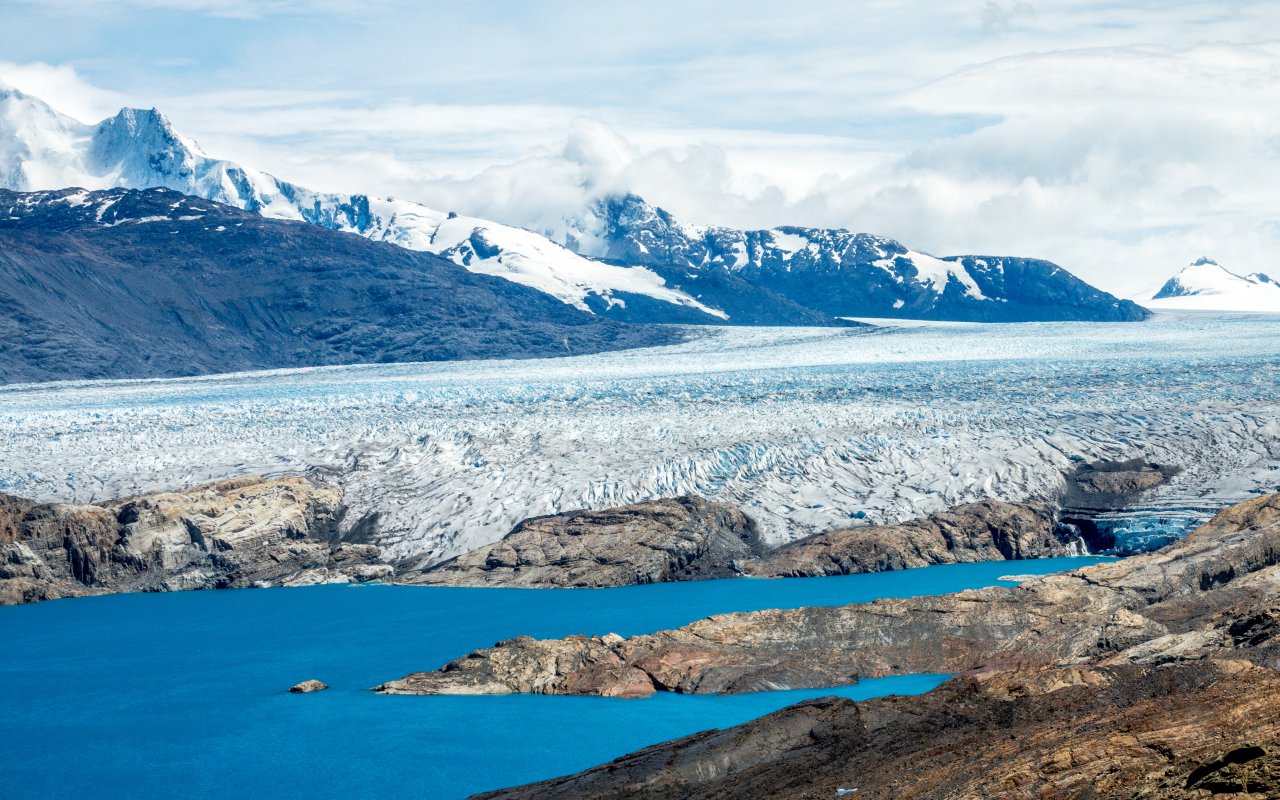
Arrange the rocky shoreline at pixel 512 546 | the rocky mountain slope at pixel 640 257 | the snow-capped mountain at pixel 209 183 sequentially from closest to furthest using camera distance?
the rocky shoreline at pixel 512 546 < the rocky mountain slope at pixel 640 257 < the snow-capped mountain at pixel 209 183

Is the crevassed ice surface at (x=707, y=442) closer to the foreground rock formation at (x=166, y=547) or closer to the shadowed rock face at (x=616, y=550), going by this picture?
the shadowed rock face at (x=616, y=550)

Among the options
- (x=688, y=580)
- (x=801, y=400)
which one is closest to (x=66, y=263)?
(x=801, y=400)

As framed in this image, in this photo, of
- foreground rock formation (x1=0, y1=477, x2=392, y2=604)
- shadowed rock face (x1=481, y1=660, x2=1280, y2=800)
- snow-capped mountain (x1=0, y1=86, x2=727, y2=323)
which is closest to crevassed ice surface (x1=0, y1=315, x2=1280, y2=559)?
foreground rock formation (x1=0, y1=477, x2=392, y2=604)

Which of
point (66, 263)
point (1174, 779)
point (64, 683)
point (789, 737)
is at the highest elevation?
point (66, 263)

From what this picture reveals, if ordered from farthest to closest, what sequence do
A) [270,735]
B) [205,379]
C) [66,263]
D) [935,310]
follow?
[935,310] < [66,263] < [205,379] < [270,735]

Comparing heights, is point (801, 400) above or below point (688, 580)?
above

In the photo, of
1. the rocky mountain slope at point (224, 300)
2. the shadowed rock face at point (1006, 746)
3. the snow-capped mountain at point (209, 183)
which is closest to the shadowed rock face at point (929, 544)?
the shadowed rock face at point (1006, 746)

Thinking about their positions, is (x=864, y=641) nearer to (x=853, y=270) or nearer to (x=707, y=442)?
(x=707, y=442)

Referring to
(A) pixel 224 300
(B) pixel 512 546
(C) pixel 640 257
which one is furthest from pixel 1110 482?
(C) pixel 640 257

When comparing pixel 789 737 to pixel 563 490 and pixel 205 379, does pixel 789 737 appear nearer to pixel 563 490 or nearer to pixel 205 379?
pixel 563 490
